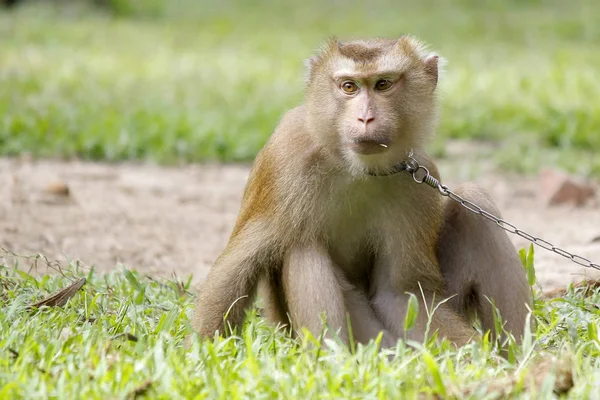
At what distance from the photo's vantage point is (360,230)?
4816 millimetres

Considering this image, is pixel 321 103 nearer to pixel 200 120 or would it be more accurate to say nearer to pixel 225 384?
pixel 225 384

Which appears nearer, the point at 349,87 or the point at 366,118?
the point at 366,118

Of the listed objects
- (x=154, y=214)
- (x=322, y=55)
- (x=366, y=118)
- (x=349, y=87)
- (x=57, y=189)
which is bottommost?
(x=154, y=214)

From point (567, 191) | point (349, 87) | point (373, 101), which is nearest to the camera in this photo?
point (373, 101)

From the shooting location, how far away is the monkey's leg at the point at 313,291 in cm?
454

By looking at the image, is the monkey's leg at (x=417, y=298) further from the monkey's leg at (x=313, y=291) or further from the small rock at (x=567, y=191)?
the small rock at (x=567, y=191)

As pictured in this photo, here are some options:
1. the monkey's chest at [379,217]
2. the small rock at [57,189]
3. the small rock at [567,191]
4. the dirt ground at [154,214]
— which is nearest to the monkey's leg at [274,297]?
the monkey's chest at [379,217]

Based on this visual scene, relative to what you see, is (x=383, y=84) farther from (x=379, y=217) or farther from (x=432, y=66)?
(x=379, y=217)

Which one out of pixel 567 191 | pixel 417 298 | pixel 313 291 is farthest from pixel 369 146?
pixel 567 191

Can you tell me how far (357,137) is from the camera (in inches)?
174

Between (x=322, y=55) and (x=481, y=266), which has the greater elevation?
(x=322, y=55)

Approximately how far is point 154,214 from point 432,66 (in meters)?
3.74

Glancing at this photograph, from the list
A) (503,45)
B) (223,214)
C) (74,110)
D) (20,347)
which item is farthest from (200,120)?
(503,45)

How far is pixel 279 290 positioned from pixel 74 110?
6684 mm
